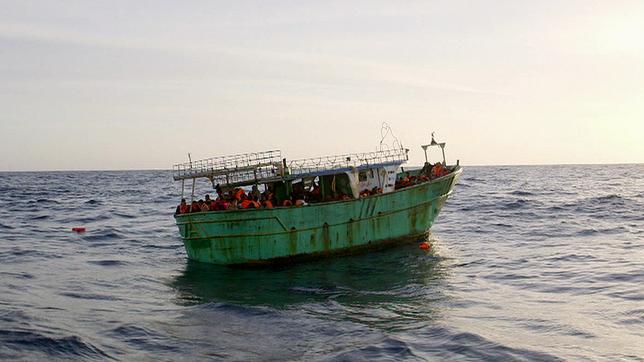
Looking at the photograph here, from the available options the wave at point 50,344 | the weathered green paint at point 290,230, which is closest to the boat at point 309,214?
the weathered green paint at point 290,230

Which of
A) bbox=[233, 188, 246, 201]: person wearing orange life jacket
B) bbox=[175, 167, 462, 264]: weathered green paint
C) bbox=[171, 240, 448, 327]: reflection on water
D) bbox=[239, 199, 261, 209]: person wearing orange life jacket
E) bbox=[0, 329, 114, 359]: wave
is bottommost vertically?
bbox=[171, 240, 448, 327]: reflection on water

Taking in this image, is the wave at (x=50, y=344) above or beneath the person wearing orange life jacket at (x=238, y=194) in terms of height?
beneath

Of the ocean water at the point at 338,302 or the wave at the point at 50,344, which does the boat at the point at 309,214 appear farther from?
the wave at the point at 50,344

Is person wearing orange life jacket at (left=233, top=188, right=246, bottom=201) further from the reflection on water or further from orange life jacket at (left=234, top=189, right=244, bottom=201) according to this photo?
the reflection on water

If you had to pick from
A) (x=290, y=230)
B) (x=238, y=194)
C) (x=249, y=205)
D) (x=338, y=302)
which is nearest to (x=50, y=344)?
(x=338, y=302)

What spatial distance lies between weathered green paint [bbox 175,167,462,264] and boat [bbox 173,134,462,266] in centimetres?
3

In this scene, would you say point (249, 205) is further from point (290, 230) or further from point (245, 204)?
point (290, 230)

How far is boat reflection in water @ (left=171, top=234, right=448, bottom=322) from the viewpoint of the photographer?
1753cm

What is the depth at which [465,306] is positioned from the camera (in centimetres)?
1691

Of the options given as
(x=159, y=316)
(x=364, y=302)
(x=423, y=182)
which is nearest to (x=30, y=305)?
(x=159, y=316)

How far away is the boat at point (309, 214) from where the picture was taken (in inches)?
862

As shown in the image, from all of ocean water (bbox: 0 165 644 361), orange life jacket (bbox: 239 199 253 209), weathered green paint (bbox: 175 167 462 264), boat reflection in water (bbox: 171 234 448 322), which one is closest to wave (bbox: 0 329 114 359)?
ocean water (bbox: 0 165 644 361)

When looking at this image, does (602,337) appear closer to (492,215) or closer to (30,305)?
(30,305)

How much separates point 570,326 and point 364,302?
5213 millimetres
